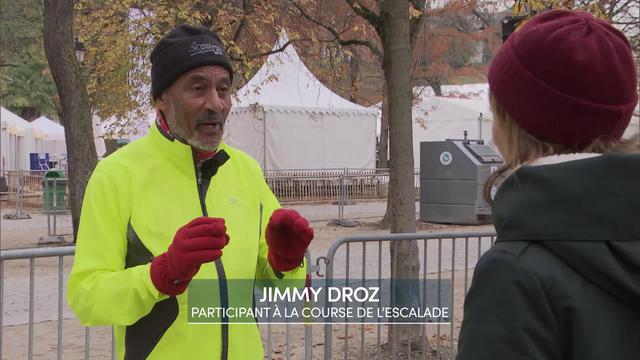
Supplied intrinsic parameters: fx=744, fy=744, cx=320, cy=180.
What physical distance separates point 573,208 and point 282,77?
20.1 m

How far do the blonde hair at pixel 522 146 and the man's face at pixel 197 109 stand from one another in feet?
4.05

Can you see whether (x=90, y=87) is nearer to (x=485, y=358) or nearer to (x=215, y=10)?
(x=215, y=10)

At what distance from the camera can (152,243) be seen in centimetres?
229

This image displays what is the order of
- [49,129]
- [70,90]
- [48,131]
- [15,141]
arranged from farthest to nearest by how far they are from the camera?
[49,129] < [48,131] < [15,141] < [70,90]

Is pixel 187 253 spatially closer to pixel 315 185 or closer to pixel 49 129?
pixel 315 185

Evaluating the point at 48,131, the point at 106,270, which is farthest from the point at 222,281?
the point at 48,131

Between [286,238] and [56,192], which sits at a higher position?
[286,238]

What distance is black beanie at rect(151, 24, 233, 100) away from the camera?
244cm

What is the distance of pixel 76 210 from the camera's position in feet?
38.3

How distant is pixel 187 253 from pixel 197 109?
23.6 inches

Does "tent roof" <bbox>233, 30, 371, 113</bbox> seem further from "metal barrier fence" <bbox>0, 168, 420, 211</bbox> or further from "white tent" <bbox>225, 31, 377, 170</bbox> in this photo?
"metal barrier fence" <bbox>0, 168, 420, 211</bbox>

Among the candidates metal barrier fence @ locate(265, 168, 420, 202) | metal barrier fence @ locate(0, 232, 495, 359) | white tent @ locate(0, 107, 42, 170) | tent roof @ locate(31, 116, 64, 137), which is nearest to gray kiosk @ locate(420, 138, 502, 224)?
metal barrier fence @ locate(265, 168, 420, 202)

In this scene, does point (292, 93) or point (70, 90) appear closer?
point (70, 90)

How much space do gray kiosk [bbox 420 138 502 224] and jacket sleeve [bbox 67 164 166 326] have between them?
13.2 m
